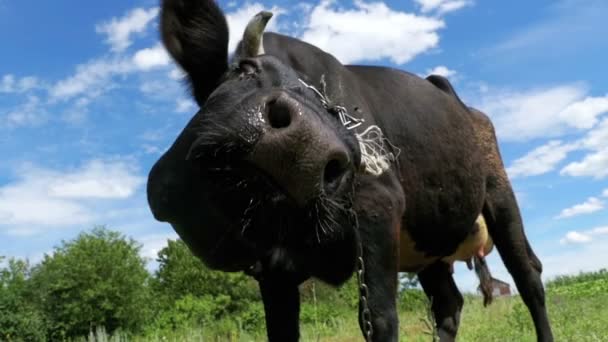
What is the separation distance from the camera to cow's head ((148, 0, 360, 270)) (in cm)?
224

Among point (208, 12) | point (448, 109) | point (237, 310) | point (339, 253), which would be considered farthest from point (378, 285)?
point (237, 310)

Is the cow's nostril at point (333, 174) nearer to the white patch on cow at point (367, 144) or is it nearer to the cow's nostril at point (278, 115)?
the cow's nostril at point (278, 115)

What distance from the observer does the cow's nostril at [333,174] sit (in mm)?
2330

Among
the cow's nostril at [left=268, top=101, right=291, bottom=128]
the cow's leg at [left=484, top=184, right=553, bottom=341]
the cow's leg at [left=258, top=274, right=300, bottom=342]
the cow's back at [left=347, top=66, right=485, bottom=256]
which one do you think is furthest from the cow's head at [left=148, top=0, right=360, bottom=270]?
the cow's leg at [left=484, top=184, right=553, bottom=341]

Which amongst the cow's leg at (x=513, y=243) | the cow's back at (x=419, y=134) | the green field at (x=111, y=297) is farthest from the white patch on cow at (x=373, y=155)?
the green field at (x=111, y=297)

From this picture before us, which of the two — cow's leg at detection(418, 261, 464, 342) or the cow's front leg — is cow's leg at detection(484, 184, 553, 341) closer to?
cow's leg at detection(418, 261, 464, 342)

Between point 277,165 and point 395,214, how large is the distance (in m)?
1.29

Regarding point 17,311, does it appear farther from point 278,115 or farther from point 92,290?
point 278,115

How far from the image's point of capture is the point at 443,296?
6.10m

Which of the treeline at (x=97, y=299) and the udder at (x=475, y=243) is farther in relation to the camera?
the treeline at (x=97, y=299)

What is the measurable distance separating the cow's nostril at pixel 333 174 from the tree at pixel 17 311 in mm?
24178

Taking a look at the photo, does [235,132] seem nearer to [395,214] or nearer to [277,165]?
[277,165]

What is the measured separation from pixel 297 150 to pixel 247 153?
231 mm

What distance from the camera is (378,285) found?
10.5 feet
